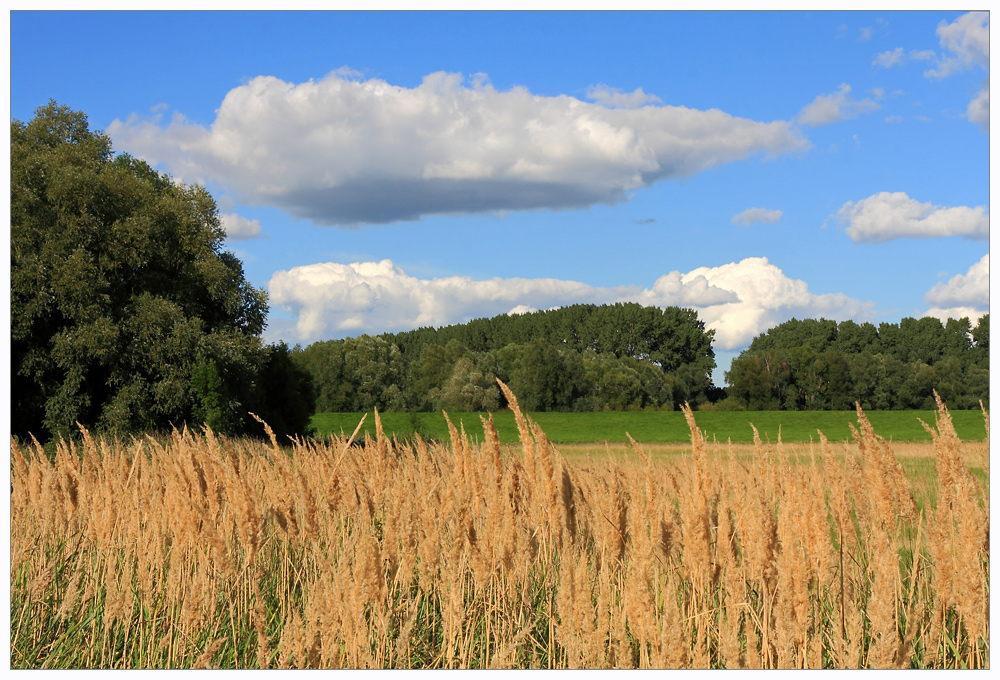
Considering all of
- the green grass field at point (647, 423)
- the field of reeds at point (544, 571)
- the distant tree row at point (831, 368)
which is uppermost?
the distant tree row at point (831, 368)

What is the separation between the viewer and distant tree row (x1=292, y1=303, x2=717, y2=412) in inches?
1921

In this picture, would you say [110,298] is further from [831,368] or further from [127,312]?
[831,368]

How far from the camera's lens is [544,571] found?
3375mm

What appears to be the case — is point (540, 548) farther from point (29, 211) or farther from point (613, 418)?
point (613, 418)

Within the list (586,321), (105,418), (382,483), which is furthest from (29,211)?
(586,321)

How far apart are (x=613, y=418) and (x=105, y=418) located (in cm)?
2870

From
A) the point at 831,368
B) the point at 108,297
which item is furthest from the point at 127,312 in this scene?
the point at 831,368

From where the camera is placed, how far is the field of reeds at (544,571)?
2.25 m

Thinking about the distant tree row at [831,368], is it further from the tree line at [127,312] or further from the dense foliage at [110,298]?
the dense foliage at [110,298]

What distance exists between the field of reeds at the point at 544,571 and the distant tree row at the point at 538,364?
4290 centimetres

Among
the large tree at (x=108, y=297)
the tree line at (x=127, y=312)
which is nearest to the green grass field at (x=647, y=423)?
the tree line at (x=127, y=312)

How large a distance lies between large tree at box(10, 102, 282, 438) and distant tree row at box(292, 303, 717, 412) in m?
25.4

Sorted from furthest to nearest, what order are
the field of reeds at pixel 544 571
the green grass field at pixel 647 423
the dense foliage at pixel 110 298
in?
the green grass field at pixel 647 423, the dense foliage at pixel 110 298, the field of reeds at pixel 544 571
